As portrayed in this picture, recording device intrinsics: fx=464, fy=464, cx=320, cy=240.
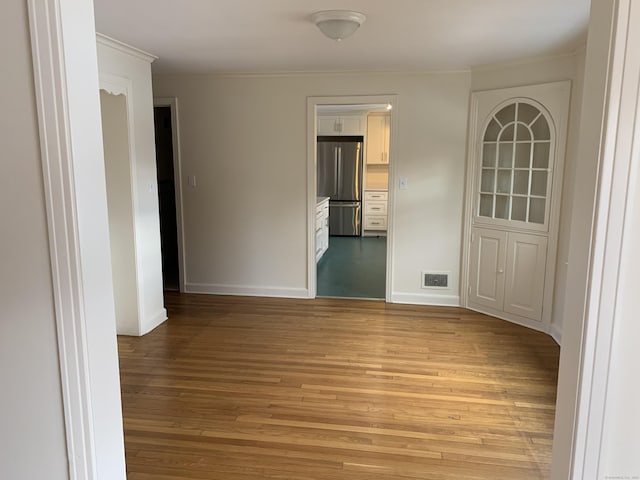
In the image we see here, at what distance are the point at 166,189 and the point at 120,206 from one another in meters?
2.30

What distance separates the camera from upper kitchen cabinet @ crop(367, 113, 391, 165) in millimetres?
8461

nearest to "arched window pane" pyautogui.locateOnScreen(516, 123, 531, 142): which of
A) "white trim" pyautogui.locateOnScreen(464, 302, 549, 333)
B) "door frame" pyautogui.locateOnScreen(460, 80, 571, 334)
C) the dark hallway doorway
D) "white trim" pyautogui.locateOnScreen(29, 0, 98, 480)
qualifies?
"door frame" pyautogui.locateOnScreen(460, 80, 571, 334)

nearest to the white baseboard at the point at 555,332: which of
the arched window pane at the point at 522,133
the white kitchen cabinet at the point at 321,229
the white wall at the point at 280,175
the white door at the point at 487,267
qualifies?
the white door at the point at 487,267

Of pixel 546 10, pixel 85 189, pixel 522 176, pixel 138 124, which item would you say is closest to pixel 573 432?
pixel 85 189

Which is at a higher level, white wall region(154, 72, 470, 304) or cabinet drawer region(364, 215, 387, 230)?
white wall region(154, 72, 470, 304)

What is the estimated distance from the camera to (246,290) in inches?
202

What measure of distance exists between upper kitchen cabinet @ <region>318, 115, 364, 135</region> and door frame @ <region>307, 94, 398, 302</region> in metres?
3.68

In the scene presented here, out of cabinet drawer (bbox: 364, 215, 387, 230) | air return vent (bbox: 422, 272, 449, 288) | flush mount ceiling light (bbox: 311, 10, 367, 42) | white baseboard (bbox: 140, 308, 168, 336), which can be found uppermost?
flush mount ceiling light (bbox: 311, 10, 367, 42)

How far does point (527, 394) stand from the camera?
297cm

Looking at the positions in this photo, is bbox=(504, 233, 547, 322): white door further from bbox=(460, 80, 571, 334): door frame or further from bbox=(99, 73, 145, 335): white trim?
bbox=(99, 73, 145, 335): white trim

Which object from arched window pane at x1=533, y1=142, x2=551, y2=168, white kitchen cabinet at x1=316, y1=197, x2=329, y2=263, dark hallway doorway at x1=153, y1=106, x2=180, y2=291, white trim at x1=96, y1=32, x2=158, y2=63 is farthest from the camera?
white kitchen cabinet at x1=316, y1=197, x2=329, y2=263

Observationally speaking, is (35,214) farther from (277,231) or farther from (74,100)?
(277,231)

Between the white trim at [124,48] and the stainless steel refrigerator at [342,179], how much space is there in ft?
15.7

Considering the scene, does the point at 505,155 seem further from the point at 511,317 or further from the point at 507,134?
the point at 511,317
